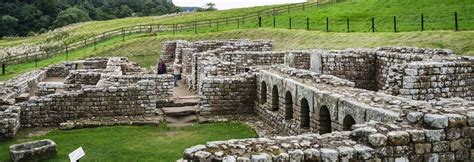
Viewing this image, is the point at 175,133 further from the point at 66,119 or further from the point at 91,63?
the point at 91,63

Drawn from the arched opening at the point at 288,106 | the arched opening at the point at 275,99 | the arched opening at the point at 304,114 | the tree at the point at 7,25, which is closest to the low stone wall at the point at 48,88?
the arched opening at the point at 275,99

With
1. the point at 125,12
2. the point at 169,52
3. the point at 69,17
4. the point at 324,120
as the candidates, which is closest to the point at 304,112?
the point at 324,120

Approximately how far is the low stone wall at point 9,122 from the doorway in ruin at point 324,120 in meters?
9.99

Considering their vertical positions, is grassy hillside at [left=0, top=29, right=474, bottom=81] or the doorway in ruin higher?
grassy hillside at [left=0, top=29, right=474, bottom=81]

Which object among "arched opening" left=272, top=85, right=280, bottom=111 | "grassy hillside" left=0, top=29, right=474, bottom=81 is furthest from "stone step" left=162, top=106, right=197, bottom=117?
"grassy hillside" left=0, top=29, right=474, bottom=81

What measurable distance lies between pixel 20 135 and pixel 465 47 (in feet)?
61.7

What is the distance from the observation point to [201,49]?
3281cm

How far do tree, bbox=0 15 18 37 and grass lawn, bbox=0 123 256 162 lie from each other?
90.7m

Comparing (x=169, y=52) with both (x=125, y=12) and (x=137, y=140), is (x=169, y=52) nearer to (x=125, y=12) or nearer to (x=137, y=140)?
(x=137, y=140)

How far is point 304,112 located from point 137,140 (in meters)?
5.22

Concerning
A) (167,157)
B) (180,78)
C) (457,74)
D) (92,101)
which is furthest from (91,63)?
(457,74)

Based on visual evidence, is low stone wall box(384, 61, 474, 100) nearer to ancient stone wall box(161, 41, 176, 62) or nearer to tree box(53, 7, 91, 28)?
ancient stone wall box(161, 41, 176, 62)

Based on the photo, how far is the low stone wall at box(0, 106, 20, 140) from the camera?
57.5ft

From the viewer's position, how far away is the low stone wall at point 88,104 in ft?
63.9
